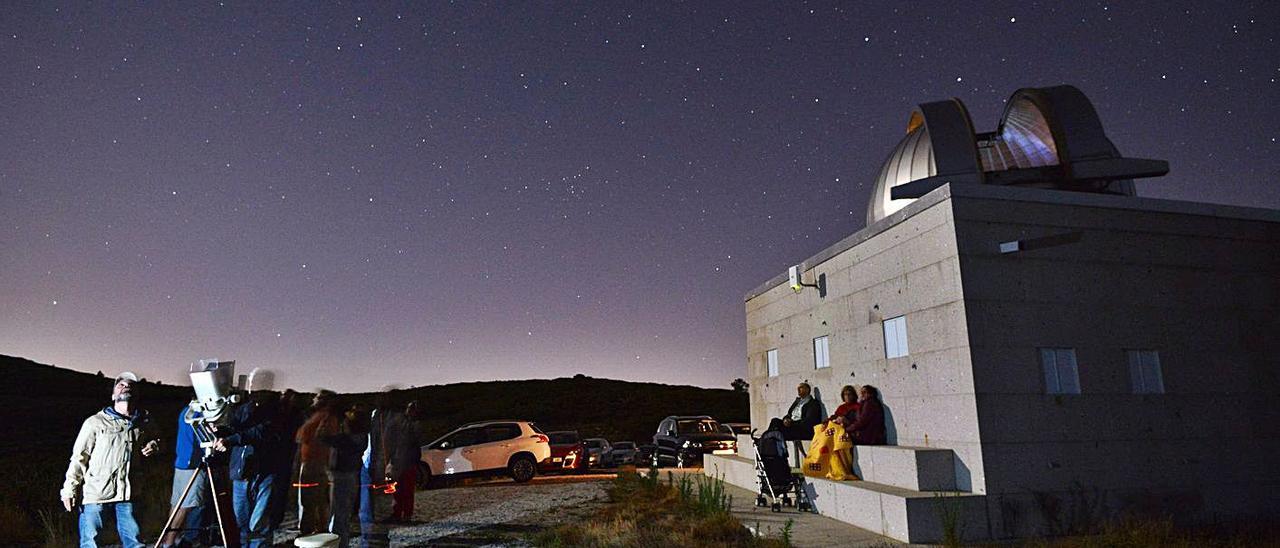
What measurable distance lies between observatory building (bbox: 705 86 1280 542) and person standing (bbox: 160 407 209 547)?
6912 mm

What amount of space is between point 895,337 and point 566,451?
1227 centimetres

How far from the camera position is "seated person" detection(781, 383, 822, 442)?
38.9 feet

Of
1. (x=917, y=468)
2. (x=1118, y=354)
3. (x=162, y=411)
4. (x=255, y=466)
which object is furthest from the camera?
(x=162, y=411)

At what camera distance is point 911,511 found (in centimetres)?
778

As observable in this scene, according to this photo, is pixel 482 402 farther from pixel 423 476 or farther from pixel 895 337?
pixel 895 337

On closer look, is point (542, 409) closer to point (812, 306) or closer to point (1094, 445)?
point (812, 306)

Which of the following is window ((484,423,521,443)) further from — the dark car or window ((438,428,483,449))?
the dark car

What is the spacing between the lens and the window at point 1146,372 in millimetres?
9148

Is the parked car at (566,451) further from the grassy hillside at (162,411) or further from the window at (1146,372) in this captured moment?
the window at (1146,372)

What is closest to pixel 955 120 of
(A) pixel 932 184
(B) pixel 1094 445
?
(A) pixel 932 184

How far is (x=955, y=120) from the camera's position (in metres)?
12.1

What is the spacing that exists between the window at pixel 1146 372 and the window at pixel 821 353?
4.27 metres

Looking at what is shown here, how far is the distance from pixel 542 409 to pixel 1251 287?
194 feet

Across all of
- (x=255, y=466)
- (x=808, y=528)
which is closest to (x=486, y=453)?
Result: (x=255, y=466)
